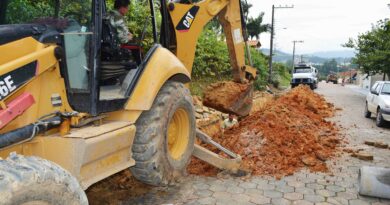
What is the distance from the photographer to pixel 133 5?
36.0ft

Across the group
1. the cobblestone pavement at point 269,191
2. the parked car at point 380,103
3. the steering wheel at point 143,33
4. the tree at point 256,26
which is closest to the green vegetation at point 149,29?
the steering wheel at point 143,33

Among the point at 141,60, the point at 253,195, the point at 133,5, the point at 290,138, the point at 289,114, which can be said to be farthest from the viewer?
the point at 133,5

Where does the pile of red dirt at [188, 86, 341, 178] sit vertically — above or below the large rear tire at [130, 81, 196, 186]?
below

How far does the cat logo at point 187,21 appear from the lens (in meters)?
5.61

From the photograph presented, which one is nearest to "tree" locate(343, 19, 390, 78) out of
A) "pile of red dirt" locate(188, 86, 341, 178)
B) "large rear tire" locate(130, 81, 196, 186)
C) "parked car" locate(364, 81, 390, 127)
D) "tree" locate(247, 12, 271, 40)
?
"parked car" locate(364, 81, 390, 127)

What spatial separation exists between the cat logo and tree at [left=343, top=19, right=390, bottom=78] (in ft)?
62.7

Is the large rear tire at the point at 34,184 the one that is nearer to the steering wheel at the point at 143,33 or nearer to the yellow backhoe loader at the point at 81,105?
the yellow backhoe loader at the point at 81,105

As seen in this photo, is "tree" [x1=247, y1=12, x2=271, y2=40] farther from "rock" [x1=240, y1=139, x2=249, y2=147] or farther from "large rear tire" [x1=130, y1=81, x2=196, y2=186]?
"large rear tire" [x1=130, y1=81, x2=196, y2=186]

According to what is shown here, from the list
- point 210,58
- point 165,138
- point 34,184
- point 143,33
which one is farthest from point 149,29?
point 210,58

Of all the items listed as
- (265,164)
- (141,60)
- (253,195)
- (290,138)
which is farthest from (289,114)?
(141,60)

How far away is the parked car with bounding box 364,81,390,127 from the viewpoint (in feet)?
37.8

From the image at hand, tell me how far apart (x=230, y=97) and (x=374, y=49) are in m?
20.4

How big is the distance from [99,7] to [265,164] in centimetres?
389

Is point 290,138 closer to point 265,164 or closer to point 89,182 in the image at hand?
point 265,164
